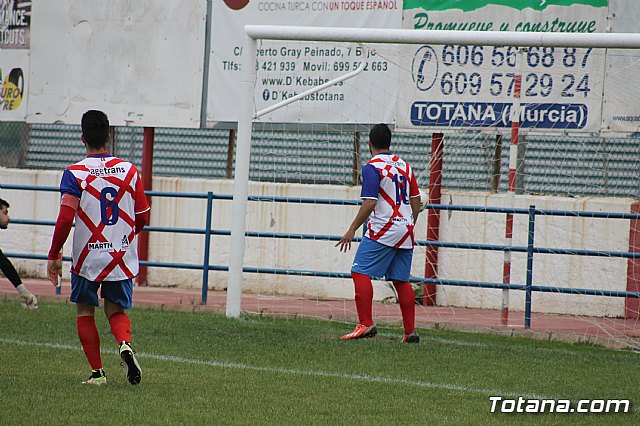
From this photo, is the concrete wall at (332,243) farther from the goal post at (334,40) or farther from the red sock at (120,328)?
the red sock at (120,328)

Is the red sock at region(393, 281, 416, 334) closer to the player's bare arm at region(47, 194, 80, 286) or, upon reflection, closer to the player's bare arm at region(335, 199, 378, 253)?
the player's bare arm at region(335, 199, 378, 253)

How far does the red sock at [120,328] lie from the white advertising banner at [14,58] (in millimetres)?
9362

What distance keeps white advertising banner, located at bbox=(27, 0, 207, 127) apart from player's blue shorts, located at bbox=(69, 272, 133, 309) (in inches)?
313

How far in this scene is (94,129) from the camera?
7.40m

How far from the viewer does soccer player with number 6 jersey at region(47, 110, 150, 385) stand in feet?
24.3

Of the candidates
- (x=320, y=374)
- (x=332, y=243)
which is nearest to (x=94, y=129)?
(x=320, y=374)

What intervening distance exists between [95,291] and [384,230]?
3.52 m

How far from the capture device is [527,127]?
1284 cm

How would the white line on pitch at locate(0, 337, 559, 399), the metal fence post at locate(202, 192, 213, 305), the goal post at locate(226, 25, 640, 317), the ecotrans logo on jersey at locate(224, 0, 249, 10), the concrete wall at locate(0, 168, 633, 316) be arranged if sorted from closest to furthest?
the white line on pitch at locate(0, 337, 559, 399)
the goal post at locate(226, 25, 640, 317)
the metal fence post at locate(202, 192, 213, 305)
the concrete wall at locate(0, 168, 633, 316)
the ecotrans logo on jersey at locate(224, 0, 249, 10)

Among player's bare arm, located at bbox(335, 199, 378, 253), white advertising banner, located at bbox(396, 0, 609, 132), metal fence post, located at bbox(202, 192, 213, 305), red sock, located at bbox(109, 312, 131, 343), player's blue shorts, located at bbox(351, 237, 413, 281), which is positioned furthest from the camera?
metal fence post, located at bbox(202, 192, 213, 305)

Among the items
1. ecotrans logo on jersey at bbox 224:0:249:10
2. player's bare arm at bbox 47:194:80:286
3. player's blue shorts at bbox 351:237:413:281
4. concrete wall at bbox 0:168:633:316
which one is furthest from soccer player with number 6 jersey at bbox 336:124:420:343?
ecotrans logo on jersey at bbox 224:0:249:10

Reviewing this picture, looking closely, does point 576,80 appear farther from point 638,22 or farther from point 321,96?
point 321,96

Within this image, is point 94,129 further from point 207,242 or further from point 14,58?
point 14,58

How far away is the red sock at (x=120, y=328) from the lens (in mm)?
7391
